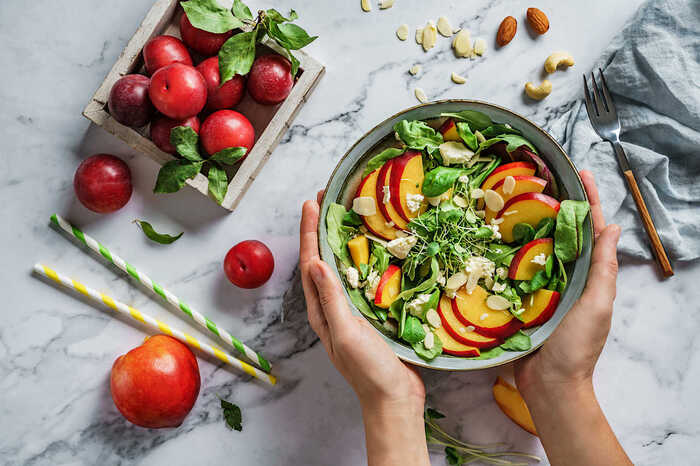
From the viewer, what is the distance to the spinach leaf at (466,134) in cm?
125

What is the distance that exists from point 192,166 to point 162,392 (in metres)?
0.59

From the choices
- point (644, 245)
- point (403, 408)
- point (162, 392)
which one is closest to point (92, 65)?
point (162, 392)

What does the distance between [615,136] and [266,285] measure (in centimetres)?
104

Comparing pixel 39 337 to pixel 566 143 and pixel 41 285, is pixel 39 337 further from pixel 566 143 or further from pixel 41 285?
pixel 566 143

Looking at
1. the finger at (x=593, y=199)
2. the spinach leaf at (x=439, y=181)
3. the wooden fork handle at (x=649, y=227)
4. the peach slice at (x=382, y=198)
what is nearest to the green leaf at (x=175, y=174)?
the peach slice at (x=382, y=198)

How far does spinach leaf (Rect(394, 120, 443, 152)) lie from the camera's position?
4.05 ft

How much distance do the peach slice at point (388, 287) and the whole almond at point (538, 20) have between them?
2.55 ft

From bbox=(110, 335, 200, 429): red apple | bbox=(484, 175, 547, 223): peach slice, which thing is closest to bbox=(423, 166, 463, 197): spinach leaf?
bbox=(484, 175, 547, 223): peach slice

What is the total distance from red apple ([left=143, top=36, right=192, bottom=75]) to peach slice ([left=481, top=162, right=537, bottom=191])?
0.84 m

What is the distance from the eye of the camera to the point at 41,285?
154 centimetres

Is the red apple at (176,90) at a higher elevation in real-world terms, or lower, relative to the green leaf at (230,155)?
higher

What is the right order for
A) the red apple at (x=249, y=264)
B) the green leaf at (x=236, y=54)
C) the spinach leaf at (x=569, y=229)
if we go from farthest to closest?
the red apple at (x=249, y=264) < the green leaf at (x=236, y=54) < the spinach leaf at (x=569, y=229)

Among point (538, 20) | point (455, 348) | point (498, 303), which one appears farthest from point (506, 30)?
point (455, 348)

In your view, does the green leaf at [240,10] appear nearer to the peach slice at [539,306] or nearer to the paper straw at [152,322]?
the paper straw at [152,322]
